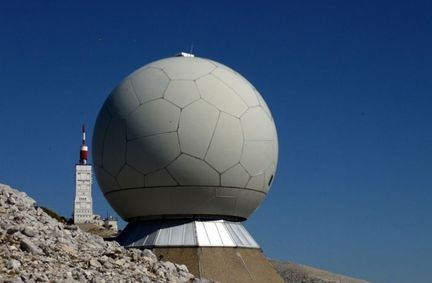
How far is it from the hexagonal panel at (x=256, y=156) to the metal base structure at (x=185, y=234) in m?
1.66

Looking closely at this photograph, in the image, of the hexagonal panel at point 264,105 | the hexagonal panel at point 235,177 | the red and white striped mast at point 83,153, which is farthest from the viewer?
the red and white striped mast at point 83,153

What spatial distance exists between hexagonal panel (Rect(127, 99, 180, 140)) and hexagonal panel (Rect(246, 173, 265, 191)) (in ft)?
8.27

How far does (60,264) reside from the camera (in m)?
11.4

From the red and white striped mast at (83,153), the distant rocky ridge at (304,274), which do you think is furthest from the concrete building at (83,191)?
the distant rocky ridge at (304,274)

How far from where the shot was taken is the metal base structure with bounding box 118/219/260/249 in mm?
17156

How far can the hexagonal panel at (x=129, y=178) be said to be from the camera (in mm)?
17094

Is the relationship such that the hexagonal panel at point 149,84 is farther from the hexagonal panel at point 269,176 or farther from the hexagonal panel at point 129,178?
the hexagonal panel at point 269,176

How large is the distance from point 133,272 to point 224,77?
7156 millimetres

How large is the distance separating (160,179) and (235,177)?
6.18ft

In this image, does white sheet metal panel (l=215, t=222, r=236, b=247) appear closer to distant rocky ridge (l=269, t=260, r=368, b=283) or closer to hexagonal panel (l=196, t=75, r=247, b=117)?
hexagonal panel (l=196, t=75, r=247, b=117)

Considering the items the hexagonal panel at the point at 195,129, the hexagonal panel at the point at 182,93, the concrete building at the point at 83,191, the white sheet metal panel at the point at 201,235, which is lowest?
the white sheet metal panel at the point at 201,235

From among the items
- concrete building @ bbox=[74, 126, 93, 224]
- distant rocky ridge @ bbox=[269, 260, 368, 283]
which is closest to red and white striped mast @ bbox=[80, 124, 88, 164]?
concrete building @ bbox=[74, 126, 93, 224]

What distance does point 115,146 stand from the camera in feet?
57.2

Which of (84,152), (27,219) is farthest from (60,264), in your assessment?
(84,152)
